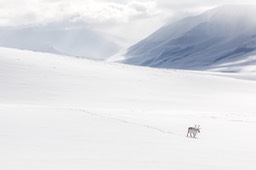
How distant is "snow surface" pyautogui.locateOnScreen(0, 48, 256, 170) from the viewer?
13.2 m

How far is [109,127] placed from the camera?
2155 cm

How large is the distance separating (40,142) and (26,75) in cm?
3644

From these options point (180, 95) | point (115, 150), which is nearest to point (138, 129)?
point (115, 150)

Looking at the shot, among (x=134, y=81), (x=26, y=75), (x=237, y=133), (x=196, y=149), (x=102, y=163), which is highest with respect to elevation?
(x=134, y=81)

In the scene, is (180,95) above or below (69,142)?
above

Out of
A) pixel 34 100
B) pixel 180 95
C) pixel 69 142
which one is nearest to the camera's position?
pixel 69 142

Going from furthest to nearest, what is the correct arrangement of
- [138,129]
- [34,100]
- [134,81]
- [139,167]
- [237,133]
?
[134,81], [34,100], [237,133], [138,129], [139,167]

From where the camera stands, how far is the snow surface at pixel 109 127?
1317cm

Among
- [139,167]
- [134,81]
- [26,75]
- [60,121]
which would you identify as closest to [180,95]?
[134,81]

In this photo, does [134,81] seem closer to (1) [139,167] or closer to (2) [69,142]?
(2) [69,142]

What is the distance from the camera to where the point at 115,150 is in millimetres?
14922

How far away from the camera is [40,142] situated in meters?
15.4

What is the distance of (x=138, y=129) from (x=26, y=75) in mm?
31533

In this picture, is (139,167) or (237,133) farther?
(237,133)
